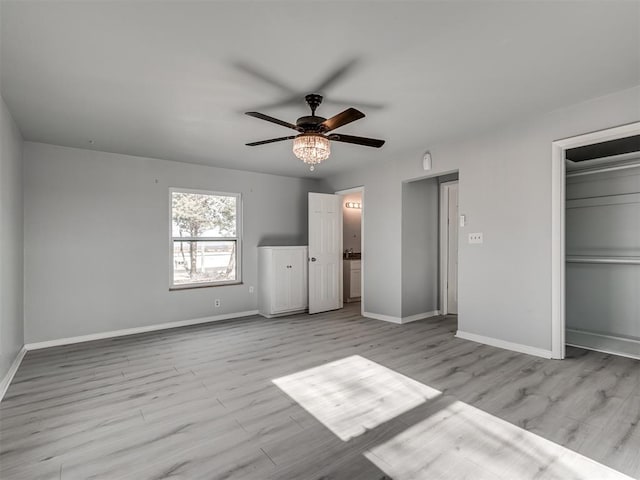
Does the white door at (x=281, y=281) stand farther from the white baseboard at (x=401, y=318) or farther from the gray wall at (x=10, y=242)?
the gray wall at (x=10, y=242)

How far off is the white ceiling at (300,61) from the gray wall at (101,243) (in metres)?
0.90

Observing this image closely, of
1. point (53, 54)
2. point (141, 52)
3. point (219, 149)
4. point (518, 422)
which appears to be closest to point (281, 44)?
point (141, 52)

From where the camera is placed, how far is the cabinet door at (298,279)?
18.7 feet

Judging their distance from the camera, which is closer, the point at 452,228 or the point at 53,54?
the point at 53,54

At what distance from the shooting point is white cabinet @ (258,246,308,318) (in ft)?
18.1

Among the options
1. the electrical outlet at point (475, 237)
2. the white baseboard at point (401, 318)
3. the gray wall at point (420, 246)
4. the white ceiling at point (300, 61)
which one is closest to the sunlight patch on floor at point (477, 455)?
the electrical outlet at point (475, 237)

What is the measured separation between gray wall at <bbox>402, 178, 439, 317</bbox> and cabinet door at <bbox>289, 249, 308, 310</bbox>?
171 cm

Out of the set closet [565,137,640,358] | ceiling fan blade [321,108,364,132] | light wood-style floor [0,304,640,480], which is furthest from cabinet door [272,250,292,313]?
closet [565,137,640,358]

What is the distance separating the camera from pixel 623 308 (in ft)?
12.3

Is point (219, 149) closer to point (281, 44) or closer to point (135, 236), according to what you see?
point (135, 236)

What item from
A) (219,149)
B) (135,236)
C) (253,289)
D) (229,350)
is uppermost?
(219,149)

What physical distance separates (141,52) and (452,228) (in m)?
4.80

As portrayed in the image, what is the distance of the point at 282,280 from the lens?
560 cm

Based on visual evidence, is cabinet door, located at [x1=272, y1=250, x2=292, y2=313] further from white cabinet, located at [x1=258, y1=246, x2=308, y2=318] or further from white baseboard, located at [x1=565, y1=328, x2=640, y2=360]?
white baseboard, located at [x1=565, y1=328, x2=640, y2=360]
